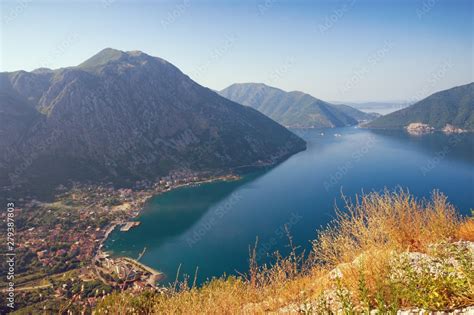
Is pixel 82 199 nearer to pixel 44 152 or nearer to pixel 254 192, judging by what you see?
pixel 44 152

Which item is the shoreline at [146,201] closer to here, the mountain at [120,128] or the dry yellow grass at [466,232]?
the mountain at [120,128]

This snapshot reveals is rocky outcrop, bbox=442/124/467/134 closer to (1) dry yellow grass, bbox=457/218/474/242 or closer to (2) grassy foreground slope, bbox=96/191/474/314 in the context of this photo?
(1) dry yellow grass, bbox=457/218/474/242

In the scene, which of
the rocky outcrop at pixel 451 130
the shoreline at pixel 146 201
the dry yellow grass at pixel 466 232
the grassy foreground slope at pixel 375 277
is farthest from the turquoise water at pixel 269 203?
the rocky outcrop at pixel 451 130

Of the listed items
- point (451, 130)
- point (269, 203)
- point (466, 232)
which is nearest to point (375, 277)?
point (466, 232)

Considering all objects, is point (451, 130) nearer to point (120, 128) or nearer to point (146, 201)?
point (146, 201)

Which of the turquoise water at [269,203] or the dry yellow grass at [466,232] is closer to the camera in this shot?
the dry yellow grass at [466,232]

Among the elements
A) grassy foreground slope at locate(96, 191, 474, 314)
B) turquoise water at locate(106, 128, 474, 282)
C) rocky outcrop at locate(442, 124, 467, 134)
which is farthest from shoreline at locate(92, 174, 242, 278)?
rocky outcrop at locate(442, 124, 467, 134)

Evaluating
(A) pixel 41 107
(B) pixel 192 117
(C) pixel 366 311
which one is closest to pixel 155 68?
(B) pixel 192 117
